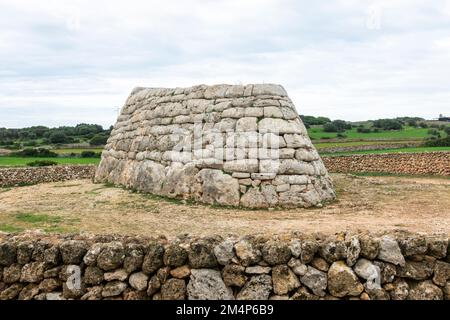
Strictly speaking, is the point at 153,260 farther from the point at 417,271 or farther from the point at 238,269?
the point at 417,271

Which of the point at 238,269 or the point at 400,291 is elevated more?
the point at 238,269

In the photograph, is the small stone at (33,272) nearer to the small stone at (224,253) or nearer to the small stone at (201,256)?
the small stone at (201,256)

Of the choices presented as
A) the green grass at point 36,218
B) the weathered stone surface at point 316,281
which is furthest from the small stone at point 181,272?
the green grass at point 36,218

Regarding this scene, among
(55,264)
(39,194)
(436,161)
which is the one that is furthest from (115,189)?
(436,161)

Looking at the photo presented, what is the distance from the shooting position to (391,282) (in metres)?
4.27

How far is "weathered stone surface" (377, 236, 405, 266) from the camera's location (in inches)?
168

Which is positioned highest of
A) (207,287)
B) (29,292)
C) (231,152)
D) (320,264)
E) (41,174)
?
(231,152)

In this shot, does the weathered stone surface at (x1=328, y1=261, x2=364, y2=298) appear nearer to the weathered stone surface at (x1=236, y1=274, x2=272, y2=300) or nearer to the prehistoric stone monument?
the weathered stone surface at (x1=236, y1=274, x2=272, y2=300)

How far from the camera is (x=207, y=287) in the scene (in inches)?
170

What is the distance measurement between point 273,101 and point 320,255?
8.12 meters

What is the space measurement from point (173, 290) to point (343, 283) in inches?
67.1

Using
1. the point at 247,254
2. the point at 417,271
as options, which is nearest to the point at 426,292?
the point at 417,271

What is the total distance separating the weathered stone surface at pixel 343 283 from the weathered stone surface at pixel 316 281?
0.06 metres

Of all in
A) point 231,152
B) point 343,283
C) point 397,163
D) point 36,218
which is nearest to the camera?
point 343,283
